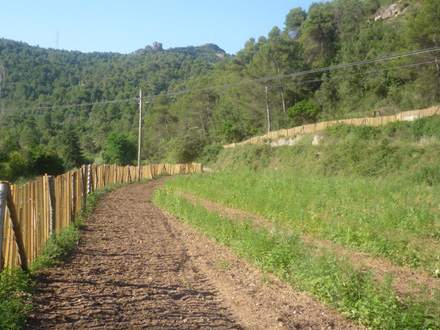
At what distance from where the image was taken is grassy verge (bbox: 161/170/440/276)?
6.82 metres

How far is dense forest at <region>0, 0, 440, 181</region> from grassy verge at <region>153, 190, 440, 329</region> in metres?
12.9

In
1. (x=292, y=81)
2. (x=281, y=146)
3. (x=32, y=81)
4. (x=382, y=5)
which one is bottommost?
(x=281, y=146)

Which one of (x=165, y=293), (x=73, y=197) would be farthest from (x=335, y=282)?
(x=73, y=197)

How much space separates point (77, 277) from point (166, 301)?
5.61 ft

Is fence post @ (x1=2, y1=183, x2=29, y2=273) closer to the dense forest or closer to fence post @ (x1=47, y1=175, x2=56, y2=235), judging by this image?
fence post @ (x1=47, y1=175, x2=56, y2=235)

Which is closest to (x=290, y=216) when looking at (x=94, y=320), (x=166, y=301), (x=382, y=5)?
(x=166, y=301)

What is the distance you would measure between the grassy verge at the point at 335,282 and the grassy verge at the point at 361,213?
1305 mm

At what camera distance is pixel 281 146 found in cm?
3309

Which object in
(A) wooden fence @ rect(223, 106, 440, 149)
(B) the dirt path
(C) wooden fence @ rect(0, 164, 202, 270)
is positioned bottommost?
(B) the dirt path

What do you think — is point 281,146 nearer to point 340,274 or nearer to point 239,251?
point 239,251

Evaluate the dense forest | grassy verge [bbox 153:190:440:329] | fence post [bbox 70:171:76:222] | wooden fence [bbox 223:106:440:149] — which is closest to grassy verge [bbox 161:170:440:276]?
grassy verge [bbox 153:190:440:329]

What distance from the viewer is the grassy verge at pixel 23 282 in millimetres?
3689

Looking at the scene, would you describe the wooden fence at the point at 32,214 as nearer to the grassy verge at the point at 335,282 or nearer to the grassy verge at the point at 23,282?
Result: the grassy verge at the point at 23,282

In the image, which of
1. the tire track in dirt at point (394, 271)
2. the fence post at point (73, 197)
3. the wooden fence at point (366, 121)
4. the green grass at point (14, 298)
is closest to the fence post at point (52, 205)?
the green grass at point (14, 298)
